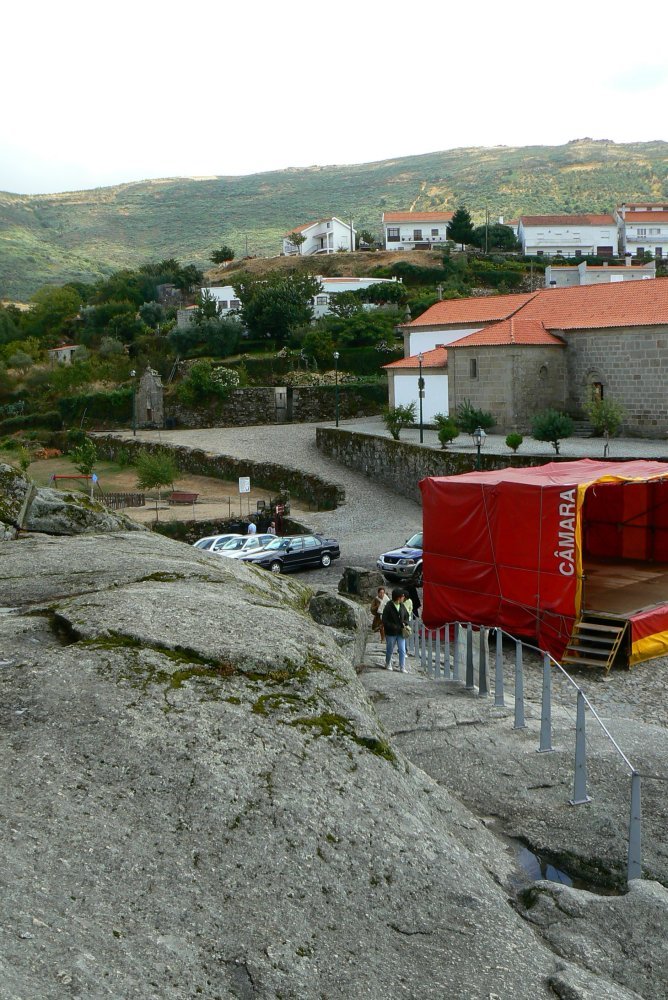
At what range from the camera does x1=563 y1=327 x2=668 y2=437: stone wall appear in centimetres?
3556

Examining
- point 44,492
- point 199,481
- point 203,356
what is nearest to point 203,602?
point 44,492

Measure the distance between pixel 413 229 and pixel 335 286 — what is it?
2460cm

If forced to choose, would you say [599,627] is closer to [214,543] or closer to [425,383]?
[214,543]

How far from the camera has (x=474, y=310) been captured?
1732 inches

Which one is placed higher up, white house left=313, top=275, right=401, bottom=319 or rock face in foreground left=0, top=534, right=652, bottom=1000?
white house left=313, top=275, right=401, bottom=319

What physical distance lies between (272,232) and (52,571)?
14463 cm

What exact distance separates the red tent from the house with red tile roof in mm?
19964

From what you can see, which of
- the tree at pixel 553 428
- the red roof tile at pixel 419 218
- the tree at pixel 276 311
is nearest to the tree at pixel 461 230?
the red roof tile at pixel 419 218

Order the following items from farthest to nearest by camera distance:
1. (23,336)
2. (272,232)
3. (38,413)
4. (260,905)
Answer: (272,232), (23,336), (38,413), (260,905)

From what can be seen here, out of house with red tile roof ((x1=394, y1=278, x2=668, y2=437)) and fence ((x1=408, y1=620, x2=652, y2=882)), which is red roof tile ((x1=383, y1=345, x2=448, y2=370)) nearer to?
house with red tile roof ((x1=394, y1=278, x2=668, y2=437))

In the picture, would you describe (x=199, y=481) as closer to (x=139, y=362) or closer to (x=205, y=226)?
(x=139, y=362)

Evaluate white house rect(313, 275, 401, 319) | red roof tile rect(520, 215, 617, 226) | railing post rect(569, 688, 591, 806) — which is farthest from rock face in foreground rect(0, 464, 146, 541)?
red roof tile rect(520, 215, 617, 226)

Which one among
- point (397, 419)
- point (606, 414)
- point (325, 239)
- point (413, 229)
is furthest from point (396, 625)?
point (413, 229)

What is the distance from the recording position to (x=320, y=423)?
53625 millimetres
